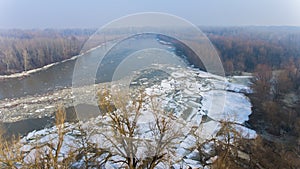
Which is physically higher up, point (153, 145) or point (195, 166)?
point (153, 145)

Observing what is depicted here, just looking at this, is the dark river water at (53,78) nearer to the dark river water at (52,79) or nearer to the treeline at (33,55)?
the dark river water at (52,79)

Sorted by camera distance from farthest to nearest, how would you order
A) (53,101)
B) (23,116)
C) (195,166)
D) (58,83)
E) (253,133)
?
1. (58,83)
2. (53,101)
3. (23,116)
4. (253,133)
5. (195,166)

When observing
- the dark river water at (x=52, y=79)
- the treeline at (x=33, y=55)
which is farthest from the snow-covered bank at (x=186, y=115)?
the treeline at (x=33, y=55)

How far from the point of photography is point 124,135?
13.0 ft

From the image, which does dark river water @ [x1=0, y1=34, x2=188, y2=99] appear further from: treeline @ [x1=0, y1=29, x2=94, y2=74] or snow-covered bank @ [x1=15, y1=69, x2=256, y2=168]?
snow-covered bank @ [x1=15, y1=69, x2=256, y2=168]

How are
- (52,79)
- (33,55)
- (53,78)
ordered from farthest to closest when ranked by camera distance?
(33,55)
(53,78)
(52,79)

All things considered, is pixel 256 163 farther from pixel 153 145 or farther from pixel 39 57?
pixel 39 57

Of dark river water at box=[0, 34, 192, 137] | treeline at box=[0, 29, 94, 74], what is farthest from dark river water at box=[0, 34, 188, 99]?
treeline at box=[0, 29, 94, 74]

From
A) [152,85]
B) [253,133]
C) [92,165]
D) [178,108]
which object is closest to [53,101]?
[152,85]

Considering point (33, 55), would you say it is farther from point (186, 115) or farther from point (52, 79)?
point (186, 115)

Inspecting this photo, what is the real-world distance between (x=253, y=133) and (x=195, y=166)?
361 cm

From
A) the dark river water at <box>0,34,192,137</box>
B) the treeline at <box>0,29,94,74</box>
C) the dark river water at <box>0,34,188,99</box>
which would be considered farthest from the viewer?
the treeline at <box>0,29,94,74</box>

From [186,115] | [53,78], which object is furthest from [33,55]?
[186,115]

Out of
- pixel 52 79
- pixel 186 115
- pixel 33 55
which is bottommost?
pixel 52 79
